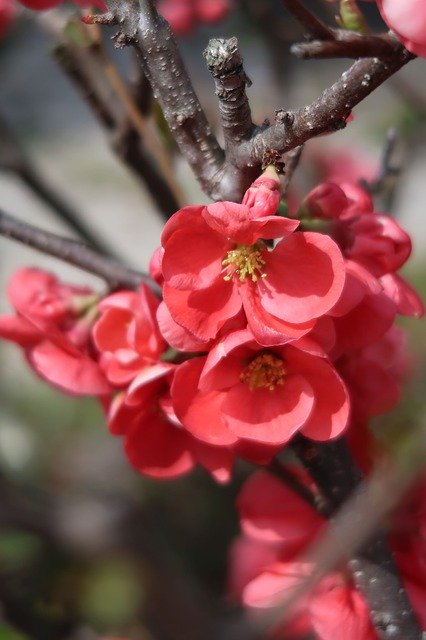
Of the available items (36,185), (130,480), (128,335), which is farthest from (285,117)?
(130,480)

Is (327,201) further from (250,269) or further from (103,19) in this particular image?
(103,19)

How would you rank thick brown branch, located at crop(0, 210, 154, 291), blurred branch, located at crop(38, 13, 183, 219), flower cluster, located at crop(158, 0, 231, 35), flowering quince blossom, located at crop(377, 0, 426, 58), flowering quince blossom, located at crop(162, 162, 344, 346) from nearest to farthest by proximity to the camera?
flowering quince blossom, located at crop(377, 0, 426, 58) → flowering quince blossom, located at crop(162, 162, 344, 346) → thick brown branch, located at crop(0, 210, 154, 291) → blurred branch, located at crop(38, 13, 183, 219) → flower cluster, located at crop(158, 0, 231, 35)

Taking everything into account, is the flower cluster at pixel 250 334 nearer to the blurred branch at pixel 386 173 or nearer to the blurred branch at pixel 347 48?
the blurred branch at pixel 347 48

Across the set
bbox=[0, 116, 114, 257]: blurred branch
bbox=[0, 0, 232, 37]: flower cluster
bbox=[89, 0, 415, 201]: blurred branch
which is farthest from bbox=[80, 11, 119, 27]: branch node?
bbox=[0, 0, 232, 37]: flower cluster

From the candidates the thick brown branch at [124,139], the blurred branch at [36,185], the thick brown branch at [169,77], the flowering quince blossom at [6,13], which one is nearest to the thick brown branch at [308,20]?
the thick brown branch at [169,77]

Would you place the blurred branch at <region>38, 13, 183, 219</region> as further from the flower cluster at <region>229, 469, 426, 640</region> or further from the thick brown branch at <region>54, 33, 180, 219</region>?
the flower cluster at <region>229, 469, 426, 640</region>

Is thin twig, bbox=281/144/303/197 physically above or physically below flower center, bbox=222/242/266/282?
above

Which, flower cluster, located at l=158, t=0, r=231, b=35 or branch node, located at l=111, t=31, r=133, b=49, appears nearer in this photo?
branch node, located at l=111, t=31, r=133, b=49
